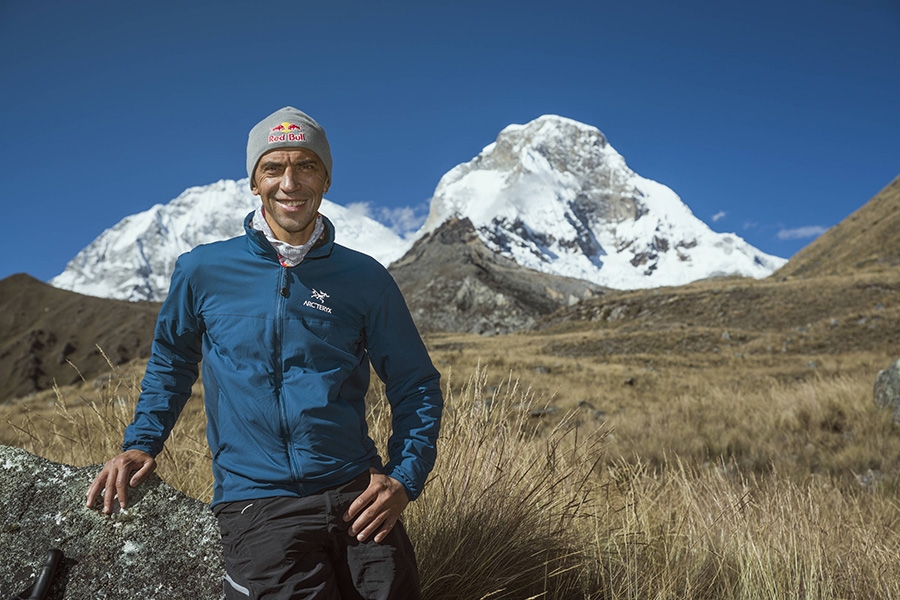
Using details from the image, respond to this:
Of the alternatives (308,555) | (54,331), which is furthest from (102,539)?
(54,331)

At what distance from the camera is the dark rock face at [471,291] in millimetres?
68438

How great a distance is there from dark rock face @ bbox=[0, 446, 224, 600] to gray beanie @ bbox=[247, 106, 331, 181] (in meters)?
1.11

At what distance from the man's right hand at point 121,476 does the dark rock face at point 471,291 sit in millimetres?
55953

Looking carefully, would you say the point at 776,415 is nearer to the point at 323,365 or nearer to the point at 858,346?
the point at 323,365

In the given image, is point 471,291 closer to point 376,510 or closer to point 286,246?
point 286,246

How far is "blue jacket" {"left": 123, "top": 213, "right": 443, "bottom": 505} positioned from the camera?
5.18 feet

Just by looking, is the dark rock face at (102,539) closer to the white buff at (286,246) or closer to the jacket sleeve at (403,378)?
the jacket sleeve at (403,378)

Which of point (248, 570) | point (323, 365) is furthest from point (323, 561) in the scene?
point (323, 365)

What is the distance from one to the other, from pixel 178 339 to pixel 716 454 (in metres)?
7.27

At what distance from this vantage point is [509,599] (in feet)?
7.38

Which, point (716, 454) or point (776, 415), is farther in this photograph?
point (776, 415)

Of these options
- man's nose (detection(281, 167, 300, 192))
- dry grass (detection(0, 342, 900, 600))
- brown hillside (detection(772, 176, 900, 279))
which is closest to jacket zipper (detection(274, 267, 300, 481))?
man's nose (detection(281, 167, 300, 192))

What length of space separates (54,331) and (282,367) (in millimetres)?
116417

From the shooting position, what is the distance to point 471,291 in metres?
72.6
